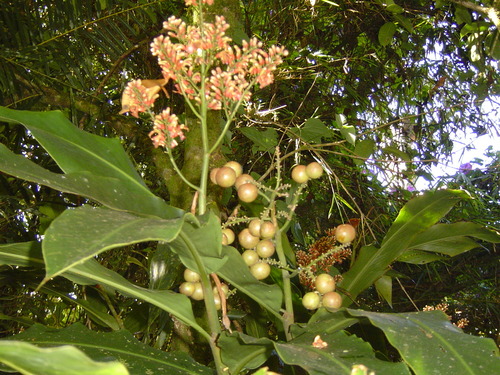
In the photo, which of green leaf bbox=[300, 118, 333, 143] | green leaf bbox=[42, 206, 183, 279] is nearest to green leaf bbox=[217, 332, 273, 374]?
green leaf bbox=[42, 206, 183, 279]

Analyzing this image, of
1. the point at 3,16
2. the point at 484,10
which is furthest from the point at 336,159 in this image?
the point at 3,16

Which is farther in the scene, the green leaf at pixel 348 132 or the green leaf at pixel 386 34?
the green leaf at pixel 386 34

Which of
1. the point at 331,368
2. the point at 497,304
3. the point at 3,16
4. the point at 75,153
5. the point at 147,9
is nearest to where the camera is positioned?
the point at 331,368

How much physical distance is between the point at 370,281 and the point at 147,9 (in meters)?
0.89

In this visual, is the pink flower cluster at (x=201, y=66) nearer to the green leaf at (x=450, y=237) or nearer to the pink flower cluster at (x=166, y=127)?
the pink flower cluster at (x=166, y=127)

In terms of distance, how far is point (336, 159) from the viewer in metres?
1.71

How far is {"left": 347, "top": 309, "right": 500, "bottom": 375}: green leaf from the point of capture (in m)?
0.49

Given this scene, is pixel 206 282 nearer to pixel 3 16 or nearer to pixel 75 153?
pixel 75 153

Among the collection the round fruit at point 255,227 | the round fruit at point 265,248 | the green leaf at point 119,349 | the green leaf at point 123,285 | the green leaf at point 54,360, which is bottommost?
the green leaf at point 119,349

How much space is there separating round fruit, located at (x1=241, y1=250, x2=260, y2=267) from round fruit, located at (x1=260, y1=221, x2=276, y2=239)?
1.3 inches

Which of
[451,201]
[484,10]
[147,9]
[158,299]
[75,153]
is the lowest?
[158,299]

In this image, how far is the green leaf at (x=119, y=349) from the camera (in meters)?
0.63

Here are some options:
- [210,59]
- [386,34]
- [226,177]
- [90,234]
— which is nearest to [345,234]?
[226,177]

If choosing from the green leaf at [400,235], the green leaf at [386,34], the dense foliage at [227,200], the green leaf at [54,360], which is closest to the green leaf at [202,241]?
the dense foliage at [227,200]
